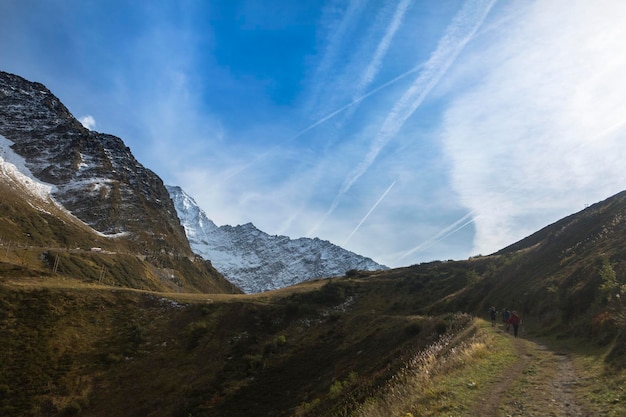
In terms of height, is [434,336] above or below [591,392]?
above

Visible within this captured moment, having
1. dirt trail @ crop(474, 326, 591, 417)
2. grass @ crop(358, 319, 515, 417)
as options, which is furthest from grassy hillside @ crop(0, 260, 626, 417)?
dirt trail @ crop(474, 326, 591, 417)

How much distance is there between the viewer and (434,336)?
29750 mm

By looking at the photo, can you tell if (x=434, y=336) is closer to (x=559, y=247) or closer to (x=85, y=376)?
(x=559, y=247)

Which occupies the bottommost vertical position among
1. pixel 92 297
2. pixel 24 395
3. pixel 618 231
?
pixel 618 231

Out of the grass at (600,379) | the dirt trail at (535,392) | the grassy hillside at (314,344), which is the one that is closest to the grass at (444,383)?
the grassy hillside at (314,344)

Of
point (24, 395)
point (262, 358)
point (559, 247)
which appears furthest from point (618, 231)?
point (24, 395)

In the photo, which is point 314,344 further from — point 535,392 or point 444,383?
point 535,392

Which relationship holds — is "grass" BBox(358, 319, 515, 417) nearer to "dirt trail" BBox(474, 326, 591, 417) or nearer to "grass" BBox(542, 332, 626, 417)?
"dirt trail" BBox(474, 326, 591, 417)

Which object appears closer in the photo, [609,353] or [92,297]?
[609,353]

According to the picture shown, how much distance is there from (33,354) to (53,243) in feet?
574

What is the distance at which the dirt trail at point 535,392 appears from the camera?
11625 millimetres

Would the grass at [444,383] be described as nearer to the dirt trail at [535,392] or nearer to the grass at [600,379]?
the dirt trail at [535,392]

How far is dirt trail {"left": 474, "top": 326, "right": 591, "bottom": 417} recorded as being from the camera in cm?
1162

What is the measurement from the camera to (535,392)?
13625 millimetres
